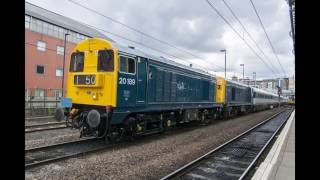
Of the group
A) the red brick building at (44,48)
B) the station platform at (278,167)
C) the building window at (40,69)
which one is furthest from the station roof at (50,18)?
the station platform at (278,167)

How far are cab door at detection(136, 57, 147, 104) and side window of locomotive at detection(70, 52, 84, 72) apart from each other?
220 centimetres

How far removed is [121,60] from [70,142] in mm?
3547

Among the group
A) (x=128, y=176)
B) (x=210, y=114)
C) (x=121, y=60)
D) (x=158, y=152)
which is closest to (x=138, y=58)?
(x=121, y=60)

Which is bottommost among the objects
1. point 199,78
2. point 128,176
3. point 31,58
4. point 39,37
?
point 128,176

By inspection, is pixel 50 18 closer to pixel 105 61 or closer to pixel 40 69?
pixel 40 69

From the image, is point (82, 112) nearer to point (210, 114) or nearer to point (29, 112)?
point (210, 114)

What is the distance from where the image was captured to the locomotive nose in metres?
10.5

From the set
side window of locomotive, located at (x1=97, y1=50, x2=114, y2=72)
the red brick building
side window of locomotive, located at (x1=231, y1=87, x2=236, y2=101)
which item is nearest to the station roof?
the red brick building

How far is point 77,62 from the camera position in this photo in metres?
12.3

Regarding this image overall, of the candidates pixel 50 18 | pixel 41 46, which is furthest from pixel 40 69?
pixel 50 18

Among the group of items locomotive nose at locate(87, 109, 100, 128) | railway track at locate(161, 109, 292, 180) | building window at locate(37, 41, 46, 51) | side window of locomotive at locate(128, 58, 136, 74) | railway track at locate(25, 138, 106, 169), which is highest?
building window at locate(37, 41, 46, 51)

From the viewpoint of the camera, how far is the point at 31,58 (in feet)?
153

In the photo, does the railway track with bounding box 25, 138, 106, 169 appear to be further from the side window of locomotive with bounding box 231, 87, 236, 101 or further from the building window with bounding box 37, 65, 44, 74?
the building window with bounding box 37, 65, 44, 74

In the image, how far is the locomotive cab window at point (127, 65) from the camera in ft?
37.7
